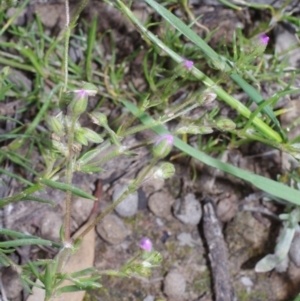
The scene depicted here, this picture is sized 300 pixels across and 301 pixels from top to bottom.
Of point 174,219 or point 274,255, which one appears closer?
point 274,255

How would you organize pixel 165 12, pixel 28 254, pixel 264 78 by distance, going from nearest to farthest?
1. pixel 165 12
2. pixel 28 254
3. pixel 264 78

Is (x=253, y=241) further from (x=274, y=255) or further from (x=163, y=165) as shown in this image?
(x=163, y=165)

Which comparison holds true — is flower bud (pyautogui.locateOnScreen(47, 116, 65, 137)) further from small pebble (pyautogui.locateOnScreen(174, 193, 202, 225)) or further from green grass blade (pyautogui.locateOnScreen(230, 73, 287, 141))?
small pebble (pyautogui.locateOnScreen(174, 193, 202, 225))

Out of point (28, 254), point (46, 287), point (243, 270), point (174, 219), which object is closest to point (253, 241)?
point (243, 270)

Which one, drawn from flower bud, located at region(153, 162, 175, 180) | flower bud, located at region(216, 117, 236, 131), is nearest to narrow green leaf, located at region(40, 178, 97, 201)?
flower bud, located at region(153, 162, 175, 180)

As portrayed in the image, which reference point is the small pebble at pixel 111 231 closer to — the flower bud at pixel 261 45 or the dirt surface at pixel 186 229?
the dirt surface at pixel 186 229

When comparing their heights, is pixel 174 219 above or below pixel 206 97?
below

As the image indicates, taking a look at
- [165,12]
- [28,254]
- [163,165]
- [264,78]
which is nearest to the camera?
[163,165]
